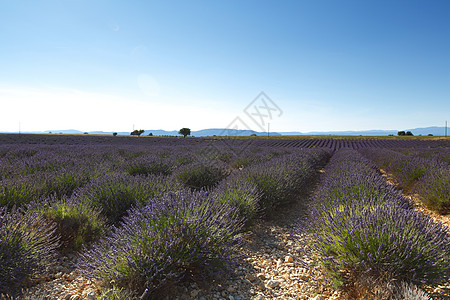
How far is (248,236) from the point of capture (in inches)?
123

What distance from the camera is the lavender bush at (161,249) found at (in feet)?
5.68

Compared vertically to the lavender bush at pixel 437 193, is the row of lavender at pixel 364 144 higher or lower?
higher

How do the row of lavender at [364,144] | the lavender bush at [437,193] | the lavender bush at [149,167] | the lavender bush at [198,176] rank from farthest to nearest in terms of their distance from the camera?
the row of lavender at [364,144]
the lavender bush at [149,167]
the lavender bush at [198,176]
the lavender bush at [437,193]

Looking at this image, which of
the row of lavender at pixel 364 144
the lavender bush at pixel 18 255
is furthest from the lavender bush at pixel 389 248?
the row of lavender at pixel 364 144

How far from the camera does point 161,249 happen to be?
1868 millimetres

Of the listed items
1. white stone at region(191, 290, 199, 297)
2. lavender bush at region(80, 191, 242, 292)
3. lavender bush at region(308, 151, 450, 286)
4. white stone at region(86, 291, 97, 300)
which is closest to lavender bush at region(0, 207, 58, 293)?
lavender bush at region(80, 191, 242, 292)

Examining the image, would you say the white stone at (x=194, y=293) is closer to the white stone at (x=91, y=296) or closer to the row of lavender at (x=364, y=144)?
the white stone at (x=91, y=296)

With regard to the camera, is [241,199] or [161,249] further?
[241,199]

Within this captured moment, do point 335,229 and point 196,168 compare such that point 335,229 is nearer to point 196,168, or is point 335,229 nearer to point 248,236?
point 248,236

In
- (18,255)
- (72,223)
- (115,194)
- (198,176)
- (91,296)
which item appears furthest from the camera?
(198,176)

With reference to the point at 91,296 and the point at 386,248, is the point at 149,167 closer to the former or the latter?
the point at 91,296

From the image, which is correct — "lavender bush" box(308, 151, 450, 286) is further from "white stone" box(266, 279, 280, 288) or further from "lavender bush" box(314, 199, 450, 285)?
"white stone" box(266, 279, 280, 288)

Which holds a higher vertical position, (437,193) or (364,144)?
(364,144)

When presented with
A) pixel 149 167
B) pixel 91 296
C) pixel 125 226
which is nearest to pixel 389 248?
pixel 125 226
